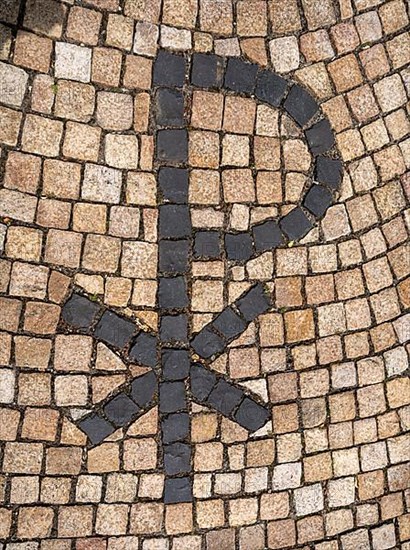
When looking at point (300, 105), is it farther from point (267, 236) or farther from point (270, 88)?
point (267, 236)

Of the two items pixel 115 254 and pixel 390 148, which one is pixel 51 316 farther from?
pixel 390 148

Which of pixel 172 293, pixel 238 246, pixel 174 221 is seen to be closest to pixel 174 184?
pixel 174 221

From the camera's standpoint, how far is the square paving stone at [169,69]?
196 inches

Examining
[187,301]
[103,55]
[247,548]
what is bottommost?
[247,548]

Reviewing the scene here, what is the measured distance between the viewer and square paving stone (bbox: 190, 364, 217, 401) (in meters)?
5.07

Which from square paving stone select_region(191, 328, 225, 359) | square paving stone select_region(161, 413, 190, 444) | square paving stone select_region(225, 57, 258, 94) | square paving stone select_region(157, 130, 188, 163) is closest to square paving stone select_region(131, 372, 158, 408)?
square paving stone select_region(161, 413, 190, 444)

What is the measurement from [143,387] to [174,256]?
2.94 feet

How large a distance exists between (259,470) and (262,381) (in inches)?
24.6

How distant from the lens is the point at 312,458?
17.4 ft

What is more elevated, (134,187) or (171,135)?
(171,135)

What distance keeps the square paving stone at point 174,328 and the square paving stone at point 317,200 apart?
1.15m

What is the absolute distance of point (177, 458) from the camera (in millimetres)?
5105

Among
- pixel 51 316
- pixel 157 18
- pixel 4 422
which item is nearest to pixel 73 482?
pixel 4 422

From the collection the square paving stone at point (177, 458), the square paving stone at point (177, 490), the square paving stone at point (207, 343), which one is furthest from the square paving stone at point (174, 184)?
the square paving stone at point (177, 490)
